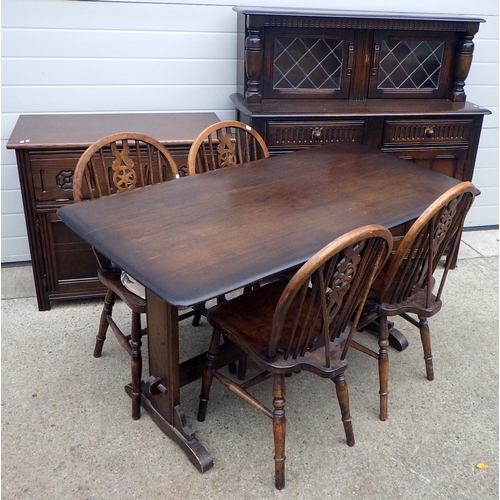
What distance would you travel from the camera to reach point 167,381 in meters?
2.01

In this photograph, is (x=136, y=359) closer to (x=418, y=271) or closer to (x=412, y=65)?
(x=418, y=271)

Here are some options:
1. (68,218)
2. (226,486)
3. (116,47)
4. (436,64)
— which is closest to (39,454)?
(226,486)

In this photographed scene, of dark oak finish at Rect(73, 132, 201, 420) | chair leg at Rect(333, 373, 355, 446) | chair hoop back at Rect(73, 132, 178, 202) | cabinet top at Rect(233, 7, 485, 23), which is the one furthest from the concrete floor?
cabinet top at Rect(233, 7, 485, 23)

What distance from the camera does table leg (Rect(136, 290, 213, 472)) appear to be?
1.92 meters

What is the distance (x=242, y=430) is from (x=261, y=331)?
448 mm

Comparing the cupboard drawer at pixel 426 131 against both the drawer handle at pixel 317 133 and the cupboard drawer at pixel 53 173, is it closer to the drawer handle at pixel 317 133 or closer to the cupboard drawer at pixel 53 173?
the drawer handle at pixel 317 133

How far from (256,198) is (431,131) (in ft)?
4.27

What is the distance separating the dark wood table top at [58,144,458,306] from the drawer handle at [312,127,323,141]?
29cm

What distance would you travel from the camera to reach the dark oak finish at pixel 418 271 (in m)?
1.92

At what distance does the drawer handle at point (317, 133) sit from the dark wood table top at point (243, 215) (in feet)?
0.94

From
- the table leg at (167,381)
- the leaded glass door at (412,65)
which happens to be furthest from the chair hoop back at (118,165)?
the leaded glass door at (412,65)

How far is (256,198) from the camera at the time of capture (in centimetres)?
211

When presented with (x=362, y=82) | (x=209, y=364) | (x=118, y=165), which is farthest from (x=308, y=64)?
(x=209, y=364)

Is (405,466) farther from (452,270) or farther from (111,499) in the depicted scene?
(452,270)
